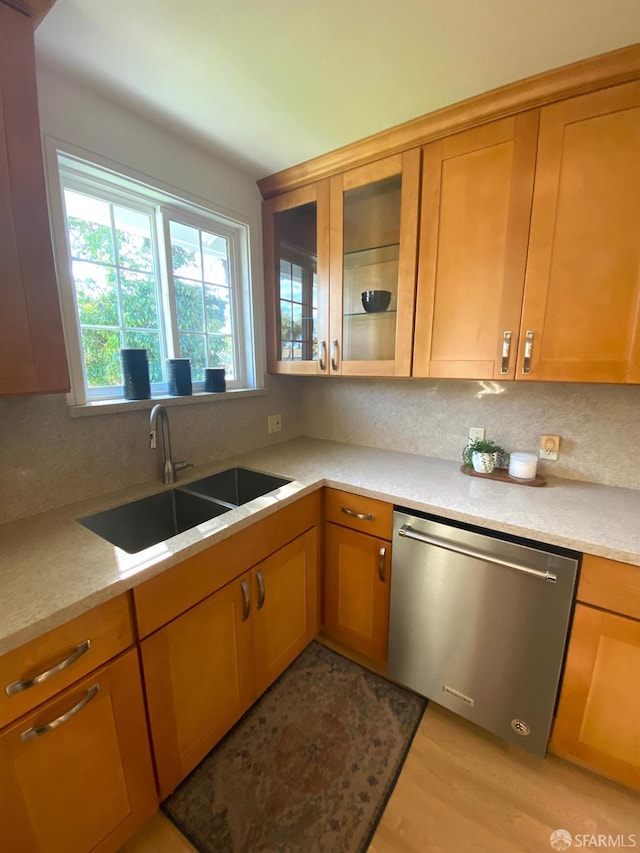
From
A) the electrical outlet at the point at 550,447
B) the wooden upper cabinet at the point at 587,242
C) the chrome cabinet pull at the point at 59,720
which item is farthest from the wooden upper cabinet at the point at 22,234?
the electrical outlet at the point at 550,447

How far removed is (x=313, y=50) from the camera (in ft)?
3.32

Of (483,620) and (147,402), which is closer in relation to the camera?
(483,620)

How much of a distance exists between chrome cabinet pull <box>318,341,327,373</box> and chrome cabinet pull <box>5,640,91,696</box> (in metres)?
1.35

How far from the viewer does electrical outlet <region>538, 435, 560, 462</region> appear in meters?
1.51

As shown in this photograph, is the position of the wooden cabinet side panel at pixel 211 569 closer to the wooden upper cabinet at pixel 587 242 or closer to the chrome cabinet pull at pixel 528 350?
the chrome cabinet pull at pixel 528 350

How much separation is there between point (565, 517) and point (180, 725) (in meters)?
1.40

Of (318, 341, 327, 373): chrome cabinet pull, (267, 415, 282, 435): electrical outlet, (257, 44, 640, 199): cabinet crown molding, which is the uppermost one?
(257, 44, 640, 199): cabinet crown molding

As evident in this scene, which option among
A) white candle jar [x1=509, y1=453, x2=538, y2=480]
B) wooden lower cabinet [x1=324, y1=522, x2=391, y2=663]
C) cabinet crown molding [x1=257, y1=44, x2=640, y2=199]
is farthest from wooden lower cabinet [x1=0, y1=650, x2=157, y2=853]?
cabinet crown molding [x1=257, y1=44, x2=640, y2=199]

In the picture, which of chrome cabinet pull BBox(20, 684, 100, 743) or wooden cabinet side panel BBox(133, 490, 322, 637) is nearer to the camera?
chrome cabinet pull BBox(20, 684, 100, 743)

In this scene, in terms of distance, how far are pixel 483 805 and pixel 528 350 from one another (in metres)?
1.53

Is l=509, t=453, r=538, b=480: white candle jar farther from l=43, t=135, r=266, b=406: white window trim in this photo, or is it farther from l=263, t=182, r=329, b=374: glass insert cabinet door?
l=43, t=135, r=266, b=406: white window trim

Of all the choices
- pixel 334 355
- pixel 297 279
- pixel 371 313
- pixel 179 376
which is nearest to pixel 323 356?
pixel 334 355

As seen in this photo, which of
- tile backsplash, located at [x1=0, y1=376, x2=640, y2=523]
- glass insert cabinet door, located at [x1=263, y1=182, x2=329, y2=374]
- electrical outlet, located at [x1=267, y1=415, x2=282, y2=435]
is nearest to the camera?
tile backsplash, located at [x1=0, y1=376, x2=640, y2=523]

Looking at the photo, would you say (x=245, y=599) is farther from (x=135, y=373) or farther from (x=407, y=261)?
(x=407, y=261)
